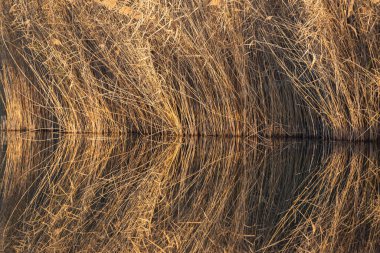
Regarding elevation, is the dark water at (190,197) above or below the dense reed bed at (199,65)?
below

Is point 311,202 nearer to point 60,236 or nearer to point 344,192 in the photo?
point 344,192

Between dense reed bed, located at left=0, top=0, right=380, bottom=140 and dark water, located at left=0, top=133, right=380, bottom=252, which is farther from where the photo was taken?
dense reed bed, located at left=0, top=0, right=380, bottom=140

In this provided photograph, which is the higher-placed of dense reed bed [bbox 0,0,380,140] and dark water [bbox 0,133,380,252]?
dense reed bed [bbox 0,0,380,140]

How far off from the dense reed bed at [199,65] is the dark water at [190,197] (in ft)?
1.08

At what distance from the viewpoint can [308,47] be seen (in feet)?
16.5

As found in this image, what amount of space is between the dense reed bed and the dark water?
33 centimetres

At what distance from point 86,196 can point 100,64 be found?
258 cm

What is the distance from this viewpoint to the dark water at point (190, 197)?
2.88 metres

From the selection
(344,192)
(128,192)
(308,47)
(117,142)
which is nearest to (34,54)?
(117,142)

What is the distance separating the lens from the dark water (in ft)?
9.44

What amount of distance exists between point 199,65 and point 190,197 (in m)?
2.21

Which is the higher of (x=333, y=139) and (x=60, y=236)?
(x=333, y=139)

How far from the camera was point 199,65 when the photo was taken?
5766 millimetres

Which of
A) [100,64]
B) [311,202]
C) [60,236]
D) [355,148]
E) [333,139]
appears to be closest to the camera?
[60,236]
